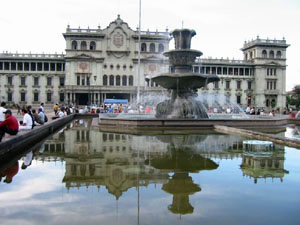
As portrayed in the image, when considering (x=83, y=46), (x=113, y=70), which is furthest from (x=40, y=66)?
(x=113, y=70)

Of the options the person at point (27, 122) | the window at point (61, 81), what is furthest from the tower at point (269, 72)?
the person at point (27, 122)

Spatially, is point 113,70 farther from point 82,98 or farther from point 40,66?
point 40,66

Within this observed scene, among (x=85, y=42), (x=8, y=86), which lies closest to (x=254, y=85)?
(x=85, y=42)

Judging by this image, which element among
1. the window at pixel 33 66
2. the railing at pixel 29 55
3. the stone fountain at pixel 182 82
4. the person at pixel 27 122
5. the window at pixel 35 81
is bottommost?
the person at pixel 27 122

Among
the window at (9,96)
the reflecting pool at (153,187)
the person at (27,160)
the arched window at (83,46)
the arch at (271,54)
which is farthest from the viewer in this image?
the arch at (271,54)

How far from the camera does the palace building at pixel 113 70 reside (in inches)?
2552

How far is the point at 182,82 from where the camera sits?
18219mm

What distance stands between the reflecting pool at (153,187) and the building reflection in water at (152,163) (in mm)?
20

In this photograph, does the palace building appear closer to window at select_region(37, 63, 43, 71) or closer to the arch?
window at select_region(37, 63, 43, 71)

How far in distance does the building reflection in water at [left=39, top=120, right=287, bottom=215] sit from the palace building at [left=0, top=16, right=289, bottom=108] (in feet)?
174

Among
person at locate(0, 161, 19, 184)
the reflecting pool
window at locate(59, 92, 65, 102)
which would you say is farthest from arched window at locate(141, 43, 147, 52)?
person at locate(0, 161, 19, 184)

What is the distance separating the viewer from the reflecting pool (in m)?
4.26

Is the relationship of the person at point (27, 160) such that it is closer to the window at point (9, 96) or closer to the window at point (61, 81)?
the window at point (61, 81)

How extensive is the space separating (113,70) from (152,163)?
196 ft
